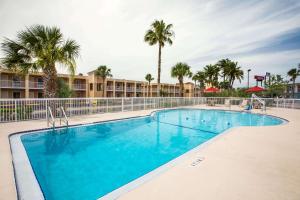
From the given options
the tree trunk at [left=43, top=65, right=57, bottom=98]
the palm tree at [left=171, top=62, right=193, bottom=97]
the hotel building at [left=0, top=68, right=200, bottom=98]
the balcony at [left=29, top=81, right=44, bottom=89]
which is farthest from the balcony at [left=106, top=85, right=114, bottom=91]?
the tree trunk at [left=43, top=65, right=57, bottom=98]

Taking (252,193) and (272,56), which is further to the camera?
(272,56)

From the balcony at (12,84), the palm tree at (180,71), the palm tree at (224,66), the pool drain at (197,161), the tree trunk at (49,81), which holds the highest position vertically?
the palm tree at (224,66)

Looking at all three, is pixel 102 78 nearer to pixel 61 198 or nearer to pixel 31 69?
pixel 31 69

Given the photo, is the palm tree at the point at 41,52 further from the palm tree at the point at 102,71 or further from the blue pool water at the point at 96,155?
the palm tree at the point at 102,71

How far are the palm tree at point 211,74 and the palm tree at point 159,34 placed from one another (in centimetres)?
2387

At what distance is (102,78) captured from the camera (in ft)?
132

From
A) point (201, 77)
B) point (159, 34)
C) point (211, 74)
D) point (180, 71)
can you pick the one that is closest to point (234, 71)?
point (211, 74)

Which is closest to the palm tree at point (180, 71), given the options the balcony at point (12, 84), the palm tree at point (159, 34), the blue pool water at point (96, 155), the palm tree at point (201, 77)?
the palm tree at point (159, 34)

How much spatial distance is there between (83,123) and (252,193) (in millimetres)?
8224

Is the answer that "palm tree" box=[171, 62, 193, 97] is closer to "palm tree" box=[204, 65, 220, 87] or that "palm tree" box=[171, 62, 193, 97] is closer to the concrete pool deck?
"palm tree" box=[204, 65, 220, 87]

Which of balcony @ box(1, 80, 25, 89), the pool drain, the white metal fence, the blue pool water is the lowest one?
the blue pool water

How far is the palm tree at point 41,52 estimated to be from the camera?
28.8ft

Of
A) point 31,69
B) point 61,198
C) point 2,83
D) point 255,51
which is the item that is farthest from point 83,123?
point 2,83

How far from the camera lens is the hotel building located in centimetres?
2805
